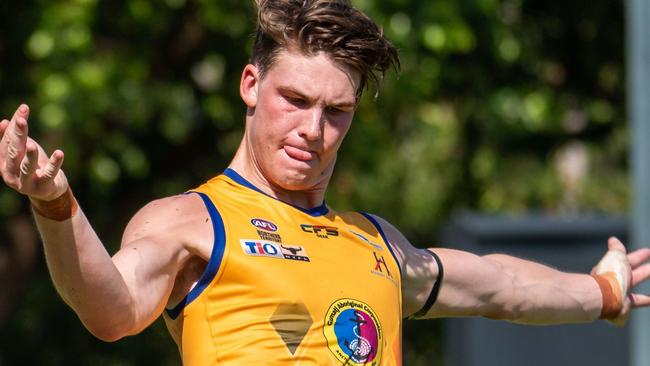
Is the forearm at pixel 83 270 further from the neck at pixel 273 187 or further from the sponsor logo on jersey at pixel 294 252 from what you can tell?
the neck at pixel 273 187

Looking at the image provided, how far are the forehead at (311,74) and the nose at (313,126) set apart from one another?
56 mm

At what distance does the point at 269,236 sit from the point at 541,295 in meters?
1.10

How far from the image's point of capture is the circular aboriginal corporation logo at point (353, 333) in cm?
357

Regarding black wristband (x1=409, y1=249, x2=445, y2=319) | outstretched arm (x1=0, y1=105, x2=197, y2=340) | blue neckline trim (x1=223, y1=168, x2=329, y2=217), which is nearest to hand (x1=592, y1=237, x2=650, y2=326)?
black wristband (x1=409, y1=249, x2=445, y2=319)

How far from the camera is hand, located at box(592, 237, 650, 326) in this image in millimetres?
4441

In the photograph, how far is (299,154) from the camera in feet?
12.1

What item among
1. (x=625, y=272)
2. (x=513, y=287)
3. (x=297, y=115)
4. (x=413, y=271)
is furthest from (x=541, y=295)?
(x=297, y=115)

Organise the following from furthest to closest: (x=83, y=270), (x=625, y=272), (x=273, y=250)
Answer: (x=625, y=272) < (x=273, y=250) < (x=83, y=270)

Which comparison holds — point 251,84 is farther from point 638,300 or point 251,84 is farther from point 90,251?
point 638,300

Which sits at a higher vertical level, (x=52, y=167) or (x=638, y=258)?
(x=52, y=167)

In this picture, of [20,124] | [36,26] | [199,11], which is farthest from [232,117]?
[20,124]

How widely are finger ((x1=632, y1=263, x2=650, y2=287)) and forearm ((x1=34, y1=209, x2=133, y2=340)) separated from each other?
6.52ft

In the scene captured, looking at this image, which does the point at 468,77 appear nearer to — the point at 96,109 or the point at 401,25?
the point at 401,25

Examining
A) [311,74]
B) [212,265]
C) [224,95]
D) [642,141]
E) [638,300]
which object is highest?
[311,74]
